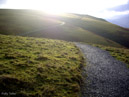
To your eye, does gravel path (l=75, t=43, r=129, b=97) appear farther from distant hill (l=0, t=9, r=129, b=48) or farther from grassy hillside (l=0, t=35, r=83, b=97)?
distant hill (l=0, t=9, r=129, b=48)

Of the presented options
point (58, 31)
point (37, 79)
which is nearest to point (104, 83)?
point (37, 79)

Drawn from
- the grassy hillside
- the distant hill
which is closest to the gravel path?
the grassy hillside

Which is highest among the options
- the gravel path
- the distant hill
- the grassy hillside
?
the distant hill

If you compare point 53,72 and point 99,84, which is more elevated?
point 53,72

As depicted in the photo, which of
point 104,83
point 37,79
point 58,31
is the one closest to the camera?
point 37,79

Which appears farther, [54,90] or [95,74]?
[95,74]

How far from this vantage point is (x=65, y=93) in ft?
38.7

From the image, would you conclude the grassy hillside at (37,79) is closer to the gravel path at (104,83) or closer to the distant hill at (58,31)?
the gravel path at (104,83)

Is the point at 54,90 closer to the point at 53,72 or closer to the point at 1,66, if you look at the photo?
the point at 53,72

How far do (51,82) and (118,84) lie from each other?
1073 cm

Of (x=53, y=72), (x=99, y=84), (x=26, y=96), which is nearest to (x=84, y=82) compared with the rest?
(x=99, y=84)

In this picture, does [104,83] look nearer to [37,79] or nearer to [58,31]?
[37,79]

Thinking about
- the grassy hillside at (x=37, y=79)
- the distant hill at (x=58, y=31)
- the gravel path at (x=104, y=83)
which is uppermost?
the distant hill at (x=58, y=31)

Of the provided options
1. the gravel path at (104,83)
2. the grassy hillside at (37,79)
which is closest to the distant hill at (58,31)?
the gravel path at (104,83)
